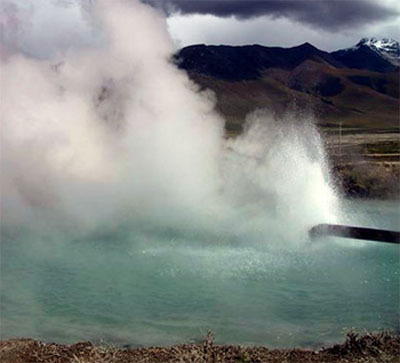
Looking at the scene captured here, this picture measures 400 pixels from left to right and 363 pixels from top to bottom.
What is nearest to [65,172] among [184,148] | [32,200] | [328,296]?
[32,200]

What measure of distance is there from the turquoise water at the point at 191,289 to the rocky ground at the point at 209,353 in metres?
0.95

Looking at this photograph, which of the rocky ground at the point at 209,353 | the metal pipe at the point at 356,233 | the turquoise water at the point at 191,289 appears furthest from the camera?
the metal pipe at the point at 356,233

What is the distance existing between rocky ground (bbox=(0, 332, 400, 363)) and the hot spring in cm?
95

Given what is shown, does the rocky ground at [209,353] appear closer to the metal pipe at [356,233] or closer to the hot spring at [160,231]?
the hot spring at [160,231]

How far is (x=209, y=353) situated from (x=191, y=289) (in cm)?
411

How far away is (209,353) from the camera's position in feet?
37.1

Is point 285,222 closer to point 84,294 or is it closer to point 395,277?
point 395,277

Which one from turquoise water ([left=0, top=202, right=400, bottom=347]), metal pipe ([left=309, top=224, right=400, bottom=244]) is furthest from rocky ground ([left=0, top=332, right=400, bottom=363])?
metal pipe ([left=309, top=224, right=400, bottom=244])

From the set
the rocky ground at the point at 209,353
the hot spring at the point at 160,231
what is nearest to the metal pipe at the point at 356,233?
the hot spring at the point at 160,231

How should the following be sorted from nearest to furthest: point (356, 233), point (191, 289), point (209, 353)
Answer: point (209, 353) → point (191, 289) → point (356, 233)

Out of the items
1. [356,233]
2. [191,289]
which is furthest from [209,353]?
[356,233]

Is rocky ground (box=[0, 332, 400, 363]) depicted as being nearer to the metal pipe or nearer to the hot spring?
the hot spring

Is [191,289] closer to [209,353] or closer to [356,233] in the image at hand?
[209,353]

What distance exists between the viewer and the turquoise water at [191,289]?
43.8ft
